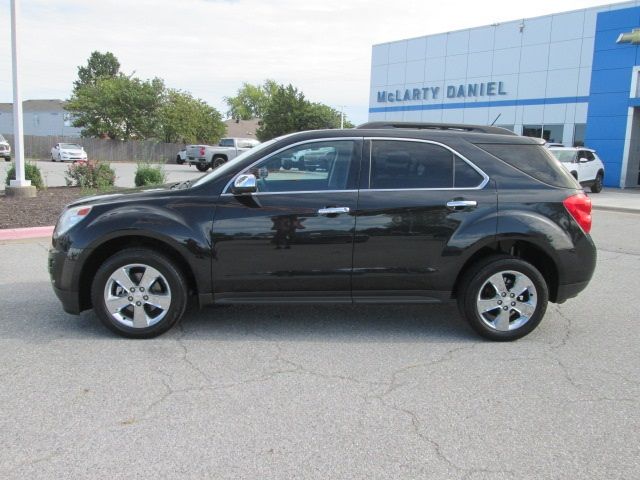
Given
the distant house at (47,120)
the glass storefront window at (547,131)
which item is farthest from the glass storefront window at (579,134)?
the distant house at (47,120)

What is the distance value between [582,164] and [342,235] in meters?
20.2

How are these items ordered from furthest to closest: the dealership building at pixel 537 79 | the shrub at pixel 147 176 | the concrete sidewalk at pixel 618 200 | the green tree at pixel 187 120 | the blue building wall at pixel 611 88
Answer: the green tree at pixel 187 120, the dealership building at pixel 537 79, the blue building wall at pixel 611 88, the concrete sidewalk at pixel 618 200, the shrub at pixel 147 176

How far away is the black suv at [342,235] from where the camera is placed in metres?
4.78

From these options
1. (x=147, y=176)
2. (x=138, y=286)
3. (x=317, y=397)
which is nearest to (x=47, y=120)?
(x=147, y=176)

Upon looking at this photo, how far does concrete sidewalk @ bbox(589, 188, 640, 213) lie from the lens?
1772 cm

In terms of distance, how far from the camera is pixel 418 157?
500cm

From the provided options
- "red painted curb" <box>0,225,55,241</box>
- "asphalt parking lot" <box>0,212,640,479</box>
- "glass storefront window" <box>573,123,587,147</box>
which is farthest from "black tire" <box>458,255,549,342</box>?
"glass storefront window" <box>573,123,587,147</box>

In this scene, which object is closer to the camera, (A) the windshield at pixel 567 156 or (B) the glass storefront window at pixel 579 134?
(A) the windshield at pixel 567 156

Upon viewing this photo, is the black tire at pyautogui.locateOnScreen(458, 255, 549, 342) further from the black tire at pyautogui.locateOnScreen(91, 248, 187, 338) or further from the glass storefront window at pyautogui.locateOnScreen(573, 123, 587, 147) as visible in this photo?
the glass storefront window at pyautogui.locateOnScreen(573, 123, 587, 147)

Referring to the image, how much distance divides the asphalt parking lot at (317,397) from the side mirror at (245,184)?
128cm

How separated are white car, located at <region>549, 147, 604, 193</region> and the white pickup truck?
16675 mm

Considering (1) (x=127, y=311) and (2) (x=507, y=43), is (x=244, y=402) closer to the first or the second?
(1) (x=127, y=311)

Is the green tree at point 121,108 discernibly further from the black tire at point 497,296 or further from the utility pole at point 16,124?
the black tire at point 497,296

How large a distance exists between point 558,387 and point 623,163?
25.8 metres
